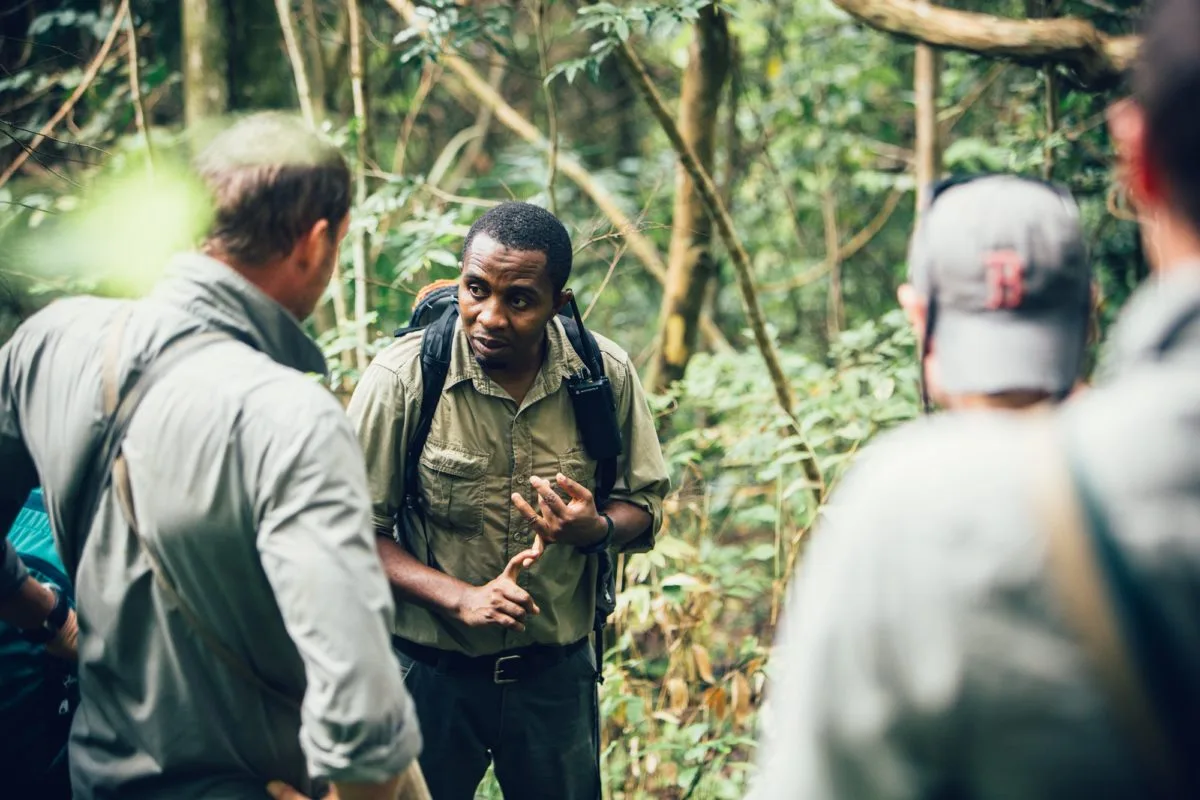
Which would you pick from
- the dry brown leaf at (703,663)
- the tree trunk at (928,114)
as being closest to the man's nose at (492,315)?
the dry brown leaf at (703,663)

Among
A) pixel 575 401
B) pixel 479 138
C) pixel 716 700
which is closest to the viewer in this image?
pixel 575 401

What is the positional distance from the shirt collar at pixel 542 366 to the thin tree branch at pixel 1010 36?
168cm

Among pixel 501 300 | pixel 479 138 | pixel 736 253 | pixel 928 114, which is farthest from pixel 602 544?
pixel 479 138

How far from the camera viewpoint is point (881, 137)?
7555 millimetres

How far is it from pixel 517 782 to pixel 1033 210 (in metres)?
2.06

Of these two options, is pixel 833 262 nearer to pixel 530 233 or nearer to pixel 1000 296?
pixel 530 233

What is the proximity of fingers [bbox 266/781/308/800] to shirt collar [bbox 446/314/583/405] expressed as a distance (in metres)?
1.25

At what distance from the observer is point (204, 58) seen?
508cm

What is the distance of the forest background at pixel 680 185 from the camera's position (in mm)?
3768

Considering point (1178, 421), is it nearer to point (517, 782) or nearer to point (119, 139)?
point (517, 782)

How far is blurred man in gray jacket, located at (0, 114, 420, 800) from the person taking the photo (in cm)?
153

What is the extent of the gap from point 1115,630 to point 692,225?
4.05m

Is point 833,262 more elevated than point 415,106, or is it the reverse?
point 415,106

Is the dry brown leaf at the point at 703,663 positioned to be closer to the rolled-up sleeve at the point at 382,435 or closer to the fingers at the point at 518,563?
the fingers at the point at 518,563
